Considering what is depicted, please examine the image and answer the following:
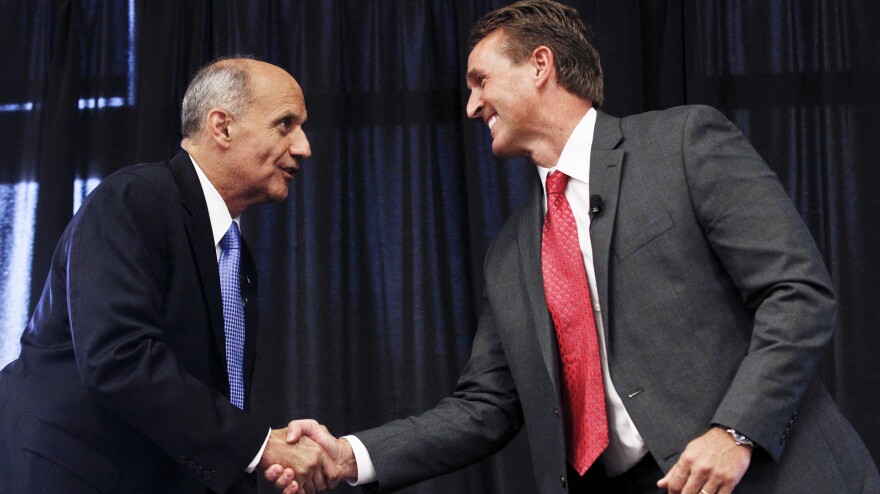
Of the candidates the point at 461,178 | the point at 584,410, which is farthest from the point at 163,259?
the point at 461,178

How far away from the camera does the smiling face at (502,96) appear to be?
238 cm

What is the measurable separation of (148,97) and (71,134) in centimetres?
29

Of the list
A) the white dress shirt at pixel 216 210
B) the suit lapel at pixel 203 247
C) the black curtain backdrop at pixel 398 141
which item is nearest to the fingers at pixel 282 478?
the suit lapel at pixel 203 247

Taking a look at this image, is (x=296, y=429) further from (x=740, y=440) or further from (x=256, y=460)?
(x=740, y=440)

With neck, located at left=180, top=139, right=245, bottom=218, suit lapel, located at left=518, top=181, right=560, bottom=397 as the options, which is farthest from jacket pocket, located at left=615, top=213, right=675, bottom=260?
neck, located at left=180, top=139, right=245, bottom=218

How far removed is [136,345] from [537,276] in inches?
32.7

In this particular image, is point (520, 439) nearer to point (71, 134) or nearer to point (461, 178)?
point (461, 178)

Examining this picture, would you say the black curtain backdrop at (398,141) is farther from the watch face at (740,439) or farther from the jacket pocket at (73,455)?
the watch face at (740,439)

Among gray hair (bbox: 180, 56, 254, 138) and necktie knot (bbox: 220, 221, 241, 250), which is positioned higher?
gray hair (bbox: 180, 56, 254, 138)

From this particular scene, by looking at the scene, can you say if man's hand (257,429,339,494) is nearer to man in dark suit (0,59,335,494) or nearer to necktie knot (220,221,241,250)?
man in dark suit (0,59,335,494)

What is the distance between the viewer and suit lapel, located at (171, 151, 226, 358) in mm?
2092

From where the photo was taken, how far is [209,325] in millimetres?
2096

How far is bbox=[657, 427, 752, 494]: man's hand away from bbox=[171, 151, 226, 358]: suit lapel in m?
0.94

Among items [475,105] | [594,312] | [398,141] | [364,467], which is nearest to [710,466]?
[594,312]
